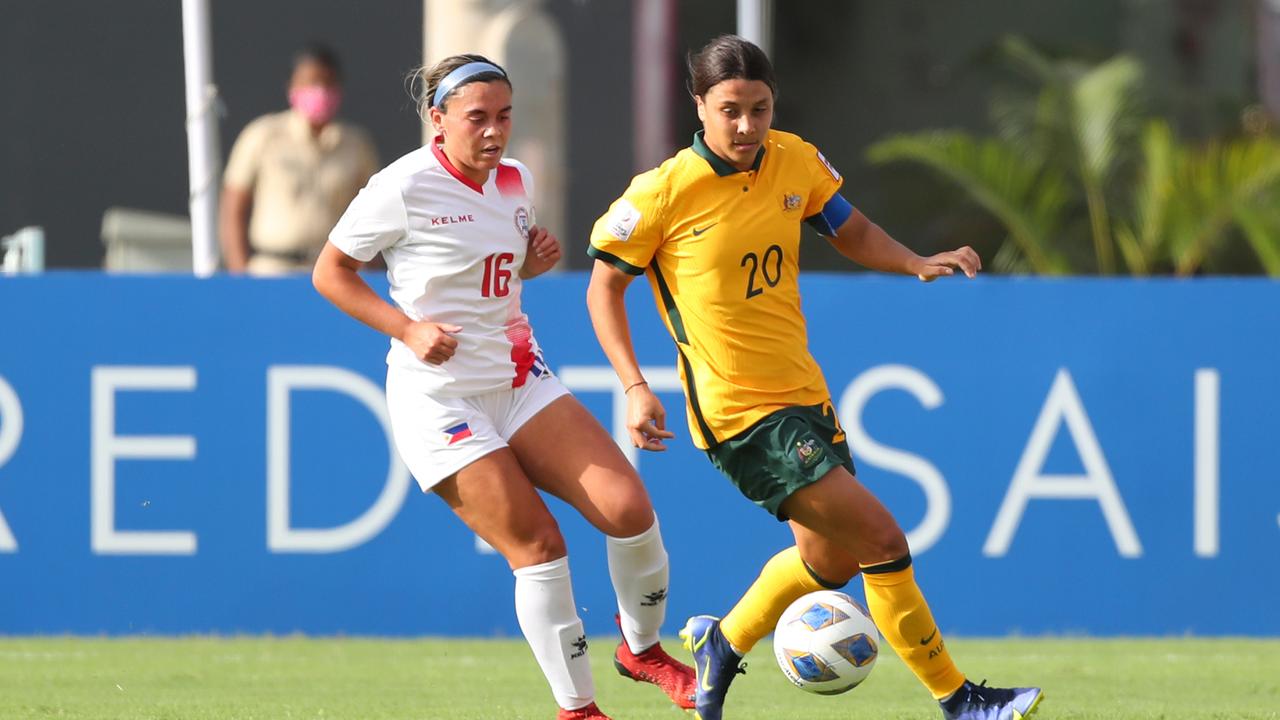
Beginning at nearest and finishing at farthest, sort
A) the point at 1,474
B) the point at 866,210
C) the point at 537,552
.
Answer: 1. the point at 537,552
2. the point at 1,474
3. the point at 866,210

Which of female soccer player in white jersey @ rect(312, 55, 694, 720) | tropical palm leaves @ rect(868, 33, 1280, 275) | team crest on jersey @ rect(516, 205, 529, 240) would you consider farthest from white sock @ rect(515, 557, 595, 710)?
tropical palm leaves @ rect(868, 33, 1280, 275)

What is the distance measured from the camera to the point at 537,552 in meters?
6.18

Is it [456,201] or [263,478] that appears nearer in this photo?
[456,201]

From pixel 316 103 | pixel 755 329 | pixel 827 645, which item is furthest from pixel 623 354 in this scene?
pixel 316 103

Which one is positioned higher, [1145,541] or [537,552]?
[537,552]

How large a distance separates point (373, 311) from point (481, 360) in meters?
0.37

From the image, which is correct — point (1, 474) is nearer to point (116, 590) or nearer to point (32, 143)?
point (116, 590)

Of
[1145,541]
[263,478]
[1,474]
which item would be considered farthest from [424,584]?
Result: [1145,541]

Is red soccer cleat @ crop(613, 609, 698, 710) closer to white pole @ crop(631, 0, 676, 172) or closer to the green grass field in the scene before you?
the green grass field

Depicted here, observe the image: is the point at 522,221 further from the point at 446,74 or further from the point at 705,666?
the point at 705,666

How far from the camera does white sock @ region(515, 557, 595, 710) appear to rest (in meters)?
6.17

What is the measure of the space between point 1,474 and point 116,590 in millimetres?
721

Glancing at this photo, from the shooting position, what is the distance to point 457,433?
6199 mm

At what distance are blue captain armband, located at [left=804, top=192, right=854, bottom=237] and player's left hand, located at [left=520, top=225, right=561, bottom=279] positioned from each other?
0.79 m
